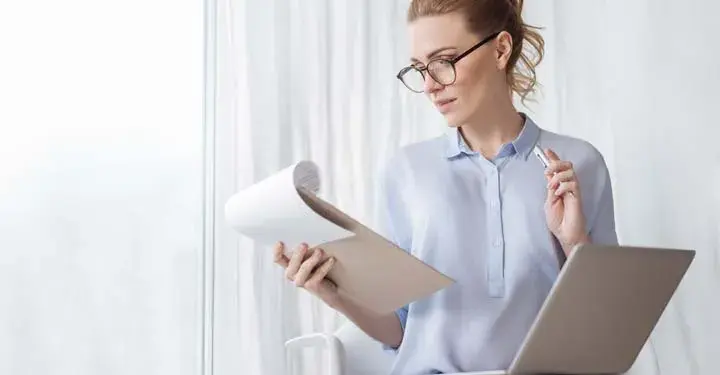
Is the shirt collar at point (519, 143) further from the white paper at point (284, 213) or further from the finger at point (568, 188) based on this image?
the white paper at point (284, 213)

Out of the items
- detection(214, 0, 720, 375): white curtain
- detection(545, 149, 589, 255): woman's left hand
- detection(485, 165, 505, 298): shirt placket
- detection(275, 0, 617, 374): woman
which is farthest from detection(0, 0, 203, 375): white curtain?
detection(545, 149, 589, 255): woman's left hand

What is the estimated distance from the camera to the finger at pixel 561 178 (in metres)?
1.48

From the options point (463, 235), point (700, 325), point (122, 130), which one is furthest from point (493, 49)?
point (122, 130)

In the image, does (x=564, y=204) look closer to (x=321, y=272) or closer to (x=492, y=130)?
(x=492, y=130)

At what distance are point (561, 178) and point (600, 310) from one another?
21cm

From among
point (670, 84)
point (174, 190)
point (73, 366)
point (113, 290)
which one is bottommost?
point (73, 366)

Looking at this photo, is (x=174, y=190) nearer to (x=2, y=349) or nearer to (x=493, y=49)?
(x=2, y=349)

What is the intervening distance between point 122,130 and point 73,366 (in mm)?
491

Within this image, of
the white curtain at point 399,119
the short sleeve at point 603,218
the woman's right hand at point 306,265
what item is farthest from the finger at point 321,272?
the white curtain at point 399,119

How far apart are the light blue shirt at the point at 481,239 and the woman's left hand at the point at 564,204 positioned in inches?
1.3

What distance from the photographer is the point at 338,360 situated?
5.25ft

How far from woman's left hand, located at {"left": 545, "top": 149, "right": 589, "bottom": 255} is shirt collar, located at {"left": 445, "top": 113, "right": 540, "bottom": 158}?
3.7 inches

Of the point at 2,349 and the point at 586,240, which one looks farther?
the point at 2,349

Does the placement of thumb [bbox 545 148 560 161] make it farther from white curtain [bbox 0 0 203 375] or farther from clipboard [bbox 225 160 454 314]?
white curtain [bbox 0 0 203 375]
